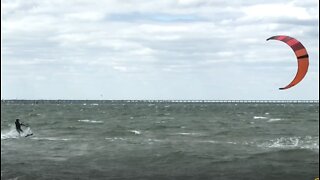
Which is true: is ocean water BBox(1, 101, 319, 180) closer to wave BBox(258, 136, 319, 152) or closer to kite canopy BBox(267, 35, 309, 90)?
wave BBox(258, 136, 319, 152)

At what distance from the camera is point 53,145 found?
36.8m

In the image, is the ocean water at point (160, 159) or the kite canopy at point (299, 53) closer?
the kite canopy at point (299, 53)

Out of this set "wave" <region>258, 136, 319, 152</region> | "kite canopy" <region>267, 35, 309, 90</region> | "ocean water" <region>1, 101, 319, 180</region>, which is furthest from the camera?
"wave" <region>258, 136, 319, 152</region>

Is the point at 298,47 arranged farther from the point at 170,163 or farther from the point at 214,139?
the point at 214,139

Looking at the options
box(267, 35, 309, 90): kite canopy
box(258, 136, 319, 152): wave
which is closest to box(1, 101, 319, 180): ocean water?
box(258, 136, 319, 152): wave

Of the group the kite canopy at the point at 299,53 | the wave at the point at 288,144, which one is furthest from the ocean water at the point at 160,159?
the kite canopy at the point at 299,53

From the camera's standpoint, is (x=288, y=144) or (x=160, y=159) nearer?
(x=160, y=159)

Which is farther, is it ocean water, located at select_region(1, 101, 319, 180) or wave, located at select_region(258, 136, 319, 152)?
wave, located at select_region(258, 136, 319, 152)

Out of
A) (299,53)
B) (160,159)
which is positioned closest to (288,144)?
(160,159)

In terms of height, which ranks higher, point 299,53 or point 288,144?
point 299,53

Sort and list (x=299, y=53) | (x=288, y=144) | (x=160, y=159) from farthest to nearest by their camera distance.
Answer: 1. (x=288, y=144)
2. (x=160, y=159)
3. (x=299, y=53)

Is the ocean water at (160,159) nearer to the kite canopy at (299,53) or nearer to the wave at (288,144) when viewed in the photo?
the wave at (288,144)

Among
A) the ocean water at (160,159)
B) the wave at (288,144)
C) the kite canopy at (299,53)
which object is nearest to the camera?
the kite canopy at (299,53)

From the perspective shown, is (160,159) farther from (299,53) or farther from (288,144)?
(299,53)
